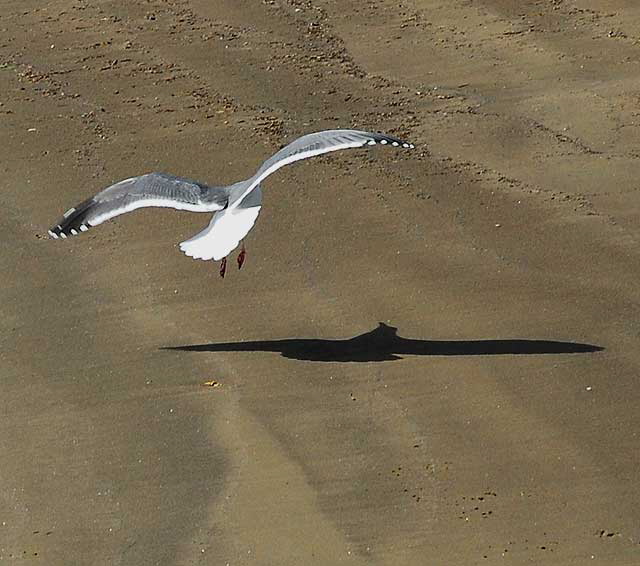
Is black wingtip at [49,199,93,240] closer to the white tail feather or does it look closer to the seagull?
the seagull

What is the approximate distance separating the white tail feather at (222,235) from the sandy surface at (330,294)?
2.49 feet

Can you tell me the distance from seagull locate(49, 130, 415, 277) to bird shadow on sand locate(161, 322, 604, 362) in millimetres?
663

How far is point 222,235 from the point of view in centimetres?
1063

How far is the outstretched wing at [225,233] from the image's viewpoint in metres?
10.5

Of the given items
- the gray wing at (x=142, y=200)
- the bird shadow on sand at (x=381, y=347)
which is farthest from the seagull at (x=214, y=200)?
the bird shadow on sand at (x=381, y=347)

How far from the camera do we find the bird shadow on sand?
1066 cm

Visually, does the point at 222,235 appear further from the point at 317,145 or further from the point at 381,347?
the point at 381,347

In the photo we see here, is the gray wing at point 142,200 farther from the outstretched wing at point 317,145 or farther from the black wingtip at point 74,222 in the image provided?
the outstretched wing at point 317,145

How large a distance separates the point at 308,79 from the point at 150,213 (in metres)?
2.48

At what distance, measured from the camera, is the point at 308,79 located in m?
14.6

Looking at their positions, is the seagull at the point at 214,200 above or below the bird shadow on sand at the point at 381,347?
above

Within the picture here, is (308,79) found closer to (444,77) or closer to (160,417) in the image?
(444,77)

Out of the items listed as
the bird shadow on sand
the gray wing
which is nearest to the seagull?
the gray wing

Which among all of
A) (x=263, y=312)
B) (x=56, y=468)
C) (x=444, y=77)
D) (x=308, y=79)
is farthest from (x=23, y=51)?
(x=56, y=468)
